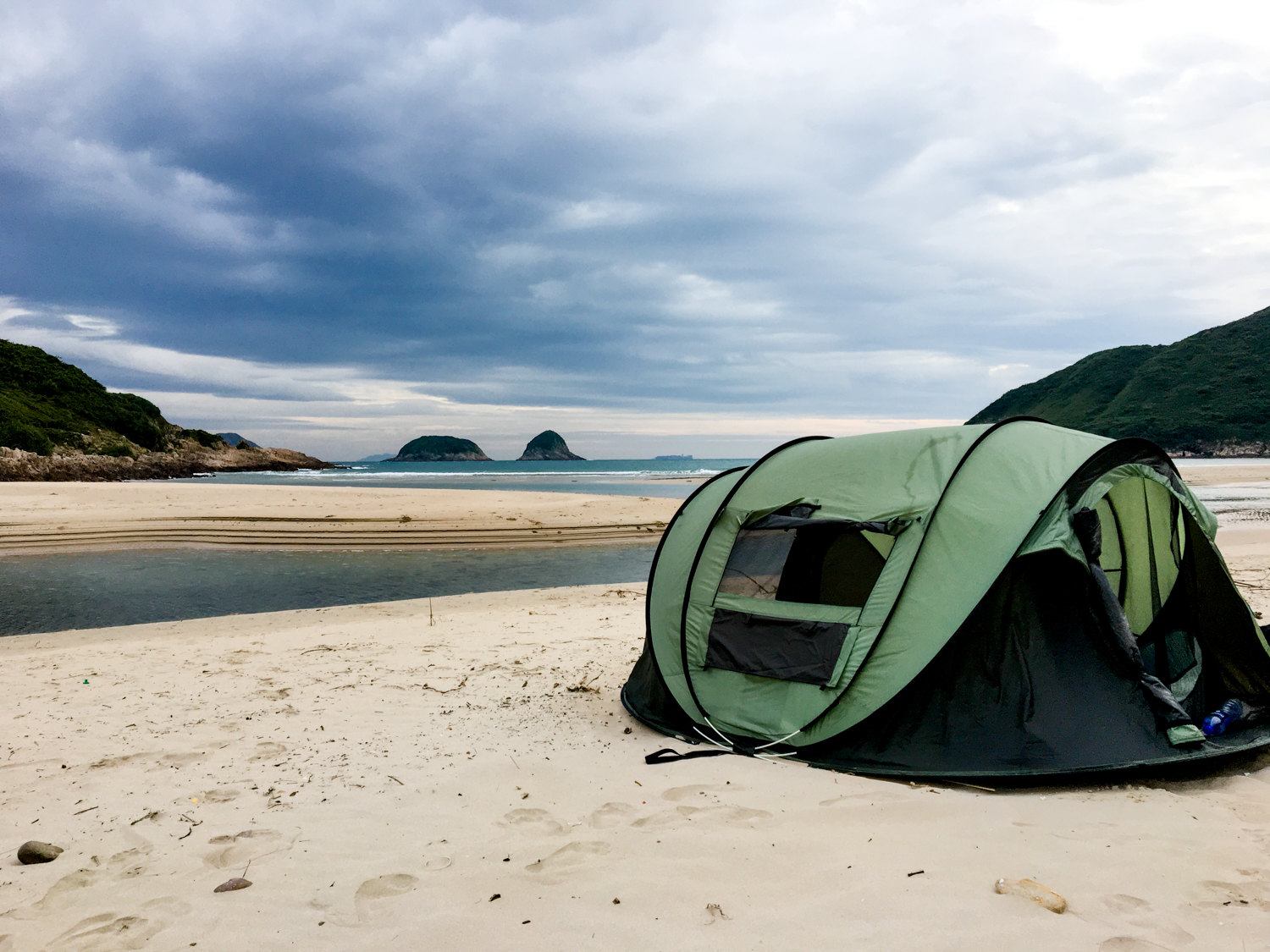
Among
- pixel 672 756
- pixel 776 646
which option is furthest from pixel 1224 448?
pixel 672 756

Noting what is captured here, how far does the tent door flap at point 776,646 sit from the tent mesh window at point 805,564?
27 cm

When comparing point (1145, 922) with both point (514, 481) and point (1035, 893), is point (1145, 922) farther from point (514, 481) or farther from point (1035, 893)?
point (514, 481)

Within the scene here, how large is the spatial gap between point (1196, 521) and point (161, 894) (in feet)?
21.9

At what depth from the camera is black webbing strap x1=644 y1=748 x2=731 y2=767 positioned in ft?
15.3

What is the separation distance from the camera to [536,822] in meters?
3.92

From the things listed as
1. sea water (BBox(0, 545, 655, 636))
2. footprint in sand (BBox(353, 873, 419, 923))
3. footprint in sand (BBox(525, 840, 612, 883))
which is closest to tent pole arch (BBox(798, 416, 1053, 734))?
footprint in sand (BBox(525, 840, 612, 883))

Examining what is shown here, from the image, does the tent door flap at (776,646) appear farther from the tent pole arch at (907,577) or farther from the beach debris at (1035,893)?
the beach debris at (1035,893)

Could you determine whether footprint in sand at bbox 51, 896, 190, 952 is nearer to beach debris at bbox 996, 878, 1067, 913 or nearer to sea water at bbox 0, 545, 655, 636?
beach debris at bbox 996, 878, 1067, 913

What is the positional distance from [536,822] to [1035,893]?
251 cm

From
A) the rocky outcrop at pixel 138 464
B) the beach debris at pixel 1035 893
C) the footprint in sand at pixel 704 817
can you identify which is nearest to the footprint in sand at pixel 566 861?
the footprint in sand at pixel 704 817

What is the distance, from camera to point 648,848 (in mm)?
3588

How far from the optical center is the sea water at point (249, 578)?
11039 millimetres

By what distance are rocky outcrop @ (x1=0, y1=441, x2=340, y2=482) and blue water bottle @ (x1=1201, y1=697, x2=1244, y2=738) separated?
4954 centimetres

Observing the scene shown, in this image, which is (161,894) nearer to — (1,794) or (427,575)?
(1,794)
